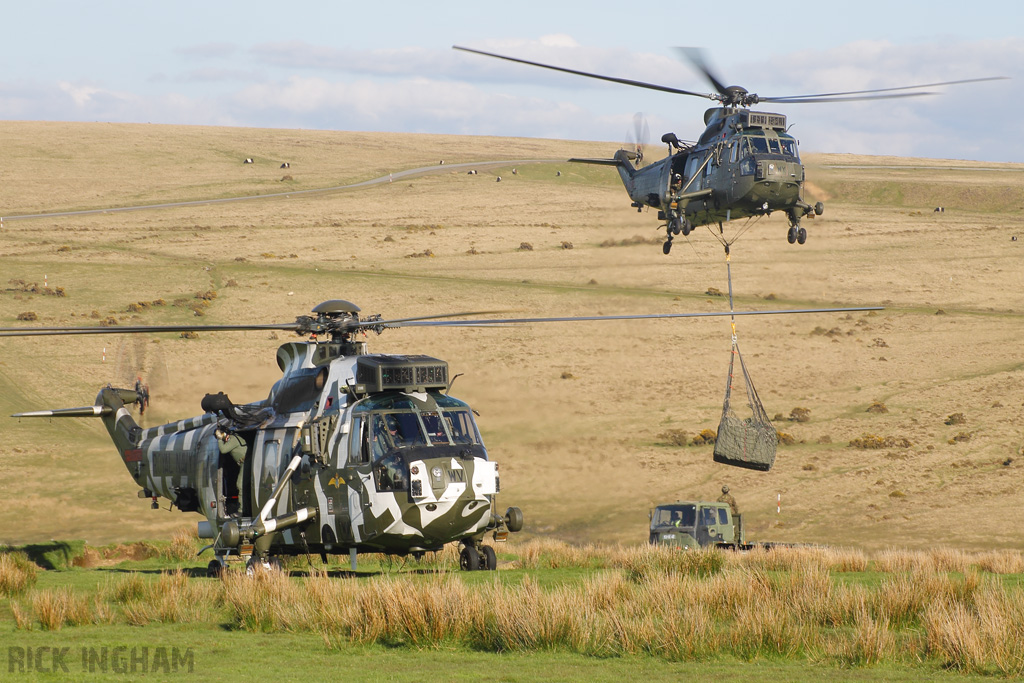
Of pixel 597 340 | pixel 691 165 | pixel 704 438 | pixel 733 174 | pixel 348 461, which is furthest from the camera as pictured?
pixel 597 340

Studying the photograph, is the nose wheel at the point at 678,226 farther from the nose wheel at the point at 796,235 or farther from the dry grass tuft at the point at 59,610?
the dry grass tuft at the point at 59,610

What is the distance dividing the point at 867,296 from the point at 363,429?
48415 millimetres

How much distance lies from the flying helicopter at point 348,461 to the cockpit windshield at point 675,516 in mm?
8673

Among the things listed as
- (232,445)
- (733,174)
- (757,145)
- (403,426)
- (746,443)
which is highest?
(757,145)

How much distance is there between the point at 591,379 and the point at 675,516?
74.2 ft

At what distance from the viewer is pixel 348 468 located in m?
20.9

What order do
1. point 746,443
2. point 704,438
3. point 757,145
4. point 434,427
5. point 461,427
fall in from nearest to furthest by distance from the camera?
point 434,427 < point 461,427 < point 757,145 < point 746,443 < point 704,438

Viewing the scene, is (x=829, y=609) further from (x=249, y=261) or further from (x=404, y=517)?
(x=249, y=261)

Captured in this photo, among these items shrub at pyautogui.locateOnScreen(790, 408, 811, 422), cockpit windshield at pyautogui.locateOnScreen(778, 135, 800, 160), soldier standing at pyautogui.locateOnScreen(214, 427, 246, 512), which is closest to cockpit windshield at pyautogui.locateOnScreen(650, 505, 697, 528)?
cockpit windshield at pyautogui.locateOnScreen(778, 135, 800, 160)

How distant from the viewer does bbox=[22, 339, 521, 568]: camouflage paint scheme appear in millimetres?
20109

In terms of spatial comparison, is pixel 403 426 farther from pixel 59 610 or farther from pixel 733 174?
pixel 733 174

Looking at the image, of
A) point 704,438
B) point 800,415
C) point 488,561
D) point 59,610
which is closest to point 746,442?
point 488,561

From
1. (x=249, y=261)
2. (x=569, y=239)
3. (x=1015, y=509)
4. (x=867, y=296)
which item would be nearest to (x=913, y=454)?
(x=1015, y=509)

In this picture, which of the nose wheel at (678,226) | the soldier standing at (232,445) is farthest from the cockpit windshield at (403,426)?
the nose wheel at (678,226)
